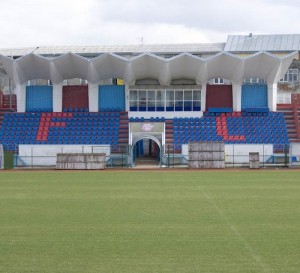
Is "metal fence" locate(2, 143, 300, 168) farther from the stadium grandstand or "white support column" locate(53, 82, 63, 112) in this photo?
"white support column" locate(53, 82, 63, 112)

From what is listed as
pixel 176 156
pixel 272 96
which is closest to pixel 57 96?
pixel 176 156

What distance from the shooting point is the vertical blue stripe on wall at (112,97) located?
57406mm

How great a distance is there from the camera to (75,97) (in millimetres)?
58500

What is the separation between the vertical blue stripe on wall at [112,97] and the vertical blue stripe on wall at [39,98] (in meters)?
4.55

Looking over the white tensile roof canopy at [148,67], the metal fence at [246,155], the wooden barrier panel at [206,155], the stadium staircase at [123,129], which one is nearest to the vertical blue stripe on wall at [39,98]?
the white tensile roof canopy at [148,67]

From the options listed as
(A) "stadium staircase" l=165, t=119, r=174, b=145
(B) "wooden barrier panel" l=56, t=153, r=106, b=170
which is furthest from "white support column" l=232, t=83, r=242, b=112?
(B) "wooden barrier panel" l=56, t=153, r=106, b=170

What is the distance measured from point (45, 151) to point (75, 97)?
9.15 m

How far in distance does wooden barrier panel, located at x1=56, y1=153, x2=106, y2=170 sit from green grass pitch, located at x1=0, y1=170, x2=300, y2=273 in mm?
15284

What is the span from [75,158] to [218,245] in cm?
3064

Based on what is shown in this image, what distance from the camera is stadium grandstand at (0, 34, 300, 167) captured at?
175 feet

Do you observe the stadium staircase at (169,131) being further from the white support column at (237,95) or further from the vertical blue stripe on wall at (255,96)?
the vertical blue stripe on wall at (255,96)

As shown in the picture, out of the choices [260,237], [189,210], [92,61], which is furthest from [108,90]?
[260,237]

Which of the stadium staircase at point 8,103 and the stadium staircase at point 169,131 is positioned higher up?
the stadium staircase at point 8,103

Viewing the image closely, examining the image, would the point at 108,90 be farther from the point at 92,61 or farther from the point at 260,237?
the point at 260,237
